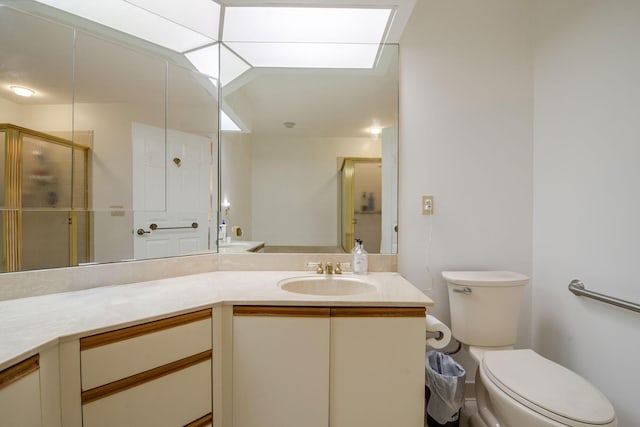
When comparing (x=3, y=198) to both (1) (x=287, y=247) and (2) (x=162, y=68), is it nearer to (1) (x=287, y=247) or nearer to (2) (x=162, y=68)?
(2) (x=162, y=68)

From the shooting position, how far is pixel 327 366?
992mm

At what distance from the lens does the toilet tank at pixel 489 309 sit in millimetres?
1274

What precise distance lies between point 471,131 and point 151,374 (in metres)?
1.97

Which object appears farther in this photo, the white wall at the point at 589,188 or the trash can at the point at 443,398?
the trash can at the point at 443,398

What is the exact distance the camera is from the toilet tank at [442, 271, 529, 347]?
4.18 feet

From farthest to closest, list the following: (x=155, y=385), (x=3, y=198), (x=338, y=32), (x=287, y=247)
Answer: (x=287, y=247) < (x=338, y=32) < (x=3, y=198) < (x=155, y=385)

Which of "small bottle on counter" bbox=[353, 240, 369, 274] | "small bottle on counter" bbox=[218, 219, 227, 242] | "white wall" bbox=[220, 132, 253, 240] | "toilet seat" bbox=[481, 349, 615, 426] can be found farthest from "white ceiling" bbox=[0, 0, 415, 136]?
"toilet seat" bbox=[481, 349, 615, 426]

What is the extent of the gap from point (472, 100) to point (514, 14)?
59cm

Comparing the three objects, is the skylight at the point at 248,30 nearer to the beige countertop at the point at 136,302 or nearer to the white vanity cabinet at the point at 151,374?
the beige countertop at the point at 136,302

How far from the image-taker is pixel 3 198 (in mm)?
1014

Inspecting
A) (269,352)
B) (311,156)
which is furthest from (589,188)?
(269,352)

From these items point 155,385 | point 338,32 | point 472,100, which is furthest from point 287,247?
point 472,100

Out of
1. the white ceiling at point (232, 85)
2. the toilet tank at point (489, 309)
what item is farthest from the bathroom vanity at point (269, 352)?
the white ceiling at point (232, 85)

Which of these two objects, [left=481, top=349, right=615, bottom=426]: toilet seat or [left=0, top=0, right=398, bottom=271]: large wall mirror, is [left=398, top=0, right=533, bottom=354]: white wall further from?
[left=481, top=349, right=615, bottom=426]: toilet seat
